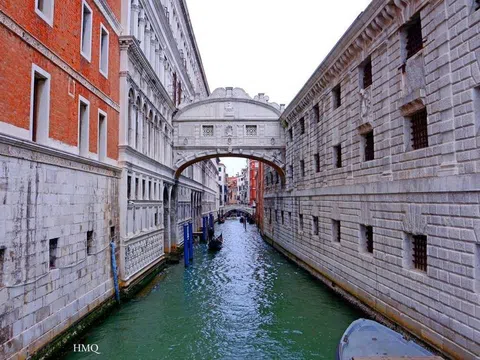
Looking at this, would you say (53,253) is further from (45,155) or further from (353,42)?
(353,42)

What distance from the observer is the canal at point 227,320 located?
27.2 ft

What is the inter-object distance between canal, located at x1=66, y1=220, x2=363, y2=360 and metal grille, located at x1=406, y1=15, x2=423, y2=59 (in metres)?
6.71

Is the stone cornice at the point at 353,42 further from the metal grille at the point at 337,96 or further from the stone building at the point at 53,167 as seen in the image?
the stone building at the point at 53,167

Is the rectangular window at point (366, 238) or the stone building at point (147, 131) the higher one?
the stone building at point (147, 131)

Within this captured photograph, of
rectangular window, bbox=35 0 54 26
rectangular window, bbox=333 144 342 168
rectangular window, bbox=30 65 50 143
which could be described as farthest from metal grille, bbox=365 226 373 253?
rectangular window, bbox=35 0 54 26

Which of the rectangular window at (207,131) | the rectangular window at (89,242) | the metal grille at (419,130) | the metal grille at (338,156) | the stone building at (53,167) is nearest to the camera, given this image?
the stone building at (53,167)

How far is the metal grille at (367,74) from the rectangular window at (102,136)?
24.4 feet

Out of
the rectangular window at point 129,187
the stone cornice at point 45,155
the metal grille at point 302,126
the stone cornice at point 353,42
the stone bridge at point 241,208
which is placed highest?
the stone cornice at point 353,42

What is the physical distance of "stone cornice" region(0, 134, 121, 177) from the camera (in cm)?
590

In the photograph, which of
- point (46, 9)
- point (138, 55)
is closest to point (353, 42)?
point (138, 55)

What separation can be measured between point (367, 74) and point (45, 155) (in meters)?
8.54

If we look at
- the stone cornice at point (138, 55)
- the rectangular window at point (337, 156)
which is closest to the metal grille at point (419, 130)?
the rectangular window at point (337, 156)

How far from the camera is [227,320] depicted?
34.2 feet

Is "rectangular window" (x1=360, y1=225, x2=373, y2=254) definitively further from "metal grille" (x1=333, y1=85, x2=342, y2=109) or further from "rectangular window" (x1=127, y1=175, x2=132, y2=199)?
"rectangular window" (x1=127, y1=175, x2=132, y2=199)
